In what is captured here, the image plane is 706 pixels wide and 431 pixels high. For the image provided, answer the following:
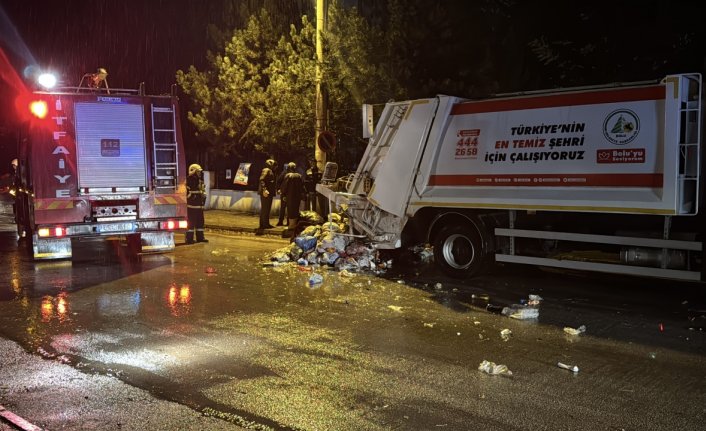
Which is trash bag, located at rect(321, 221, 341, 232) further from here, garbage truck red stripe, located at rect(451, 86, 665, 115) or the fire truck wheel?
garbage truck red stripe, located at rect(451, 86, 665, 115)

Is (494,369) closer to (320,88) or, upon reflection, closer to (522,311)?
(522,311)

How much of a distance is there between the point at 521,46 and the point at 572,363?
10295 mm

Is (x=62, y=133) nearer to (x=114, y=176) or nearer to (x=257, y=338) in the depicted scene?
(x=114, y=176)

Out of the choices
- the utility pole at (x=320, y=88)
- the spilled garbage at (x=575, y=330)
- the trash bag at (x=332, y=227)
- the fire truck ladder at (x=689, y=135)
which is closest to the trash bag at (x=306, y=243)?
the trash bag at (x=332, y=227)

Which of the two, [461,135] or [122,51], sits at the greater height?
[122,51]

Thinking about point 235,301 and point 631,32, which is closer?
point 235,301

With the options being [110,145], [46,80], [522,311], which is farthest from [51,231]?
[522,311]

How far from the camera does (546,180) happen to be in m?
8.70

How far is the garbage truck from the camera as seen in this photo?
7.69 metres

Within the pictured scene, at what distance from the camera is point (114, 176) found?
11547 mm

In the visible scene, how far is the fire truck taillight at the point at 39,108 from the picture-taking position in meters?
10.9

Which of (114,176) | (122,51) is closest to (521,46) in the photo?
(114,176)

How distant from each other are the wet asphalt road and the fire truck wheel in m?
0.23

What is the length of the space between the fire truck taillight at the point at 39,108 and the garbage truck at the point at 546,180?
515cm
